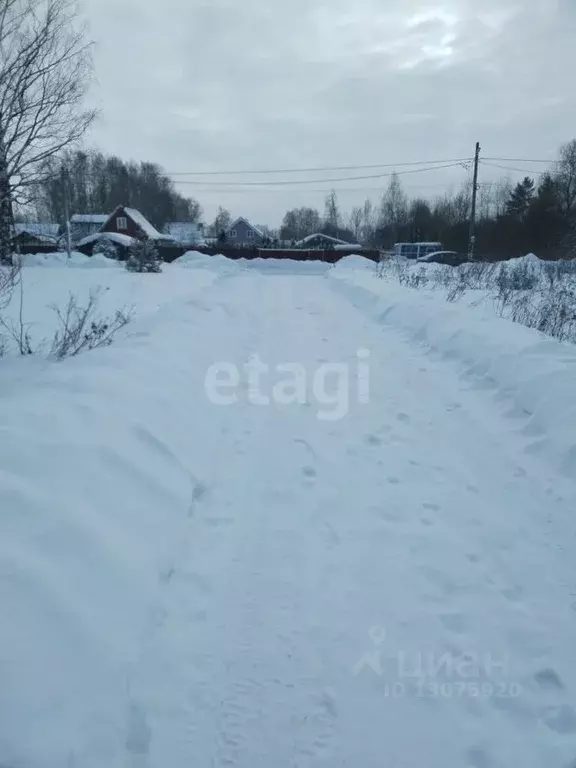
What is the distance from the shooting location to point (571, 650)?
2412 mm

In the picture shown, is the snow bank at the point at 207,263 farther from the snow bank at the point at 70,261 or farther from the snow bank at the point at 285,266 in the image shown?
the snow bank at the point at 70,261

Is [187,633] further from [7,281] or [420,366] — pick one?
[7,281]

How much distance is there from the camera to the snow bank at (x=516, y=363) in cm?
448

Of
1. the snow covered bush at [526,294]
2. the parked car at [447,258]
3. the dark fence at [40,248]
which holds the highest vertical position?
the dark fence at [40,248]

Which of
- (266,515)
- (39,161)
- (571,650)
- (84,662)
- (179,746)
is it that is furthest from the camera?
(39,161)

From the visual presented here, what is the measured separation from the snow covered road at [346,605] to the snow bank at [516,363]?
266 millimetres

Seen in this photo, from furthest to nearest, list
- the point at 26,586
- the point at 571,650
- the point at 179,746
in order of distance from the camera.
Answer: the point at 571,650 < the point at 26,586 < the point at 179,746

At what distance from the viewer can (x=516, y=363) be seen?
6012mm

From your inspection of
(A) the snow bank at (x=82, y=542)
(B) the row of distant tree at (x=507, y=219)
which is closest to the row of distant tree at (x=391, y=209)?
(B) the row of distant tree at (x=507, y=219)

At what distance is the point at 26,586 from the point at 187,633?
79cm

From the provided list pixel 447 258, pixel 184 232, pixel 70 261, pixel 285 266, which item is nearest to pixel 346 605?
pixel 70 261

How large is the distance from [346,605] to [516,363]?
4.39m

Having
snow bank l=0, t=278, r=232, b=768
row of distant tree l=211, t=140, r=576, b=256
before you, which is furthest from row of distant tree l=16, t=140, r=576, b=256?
snow bank l=0, t=278, r=232, b=768

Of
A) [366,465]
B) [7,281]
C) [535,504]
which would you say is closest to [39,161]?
[7,281]
